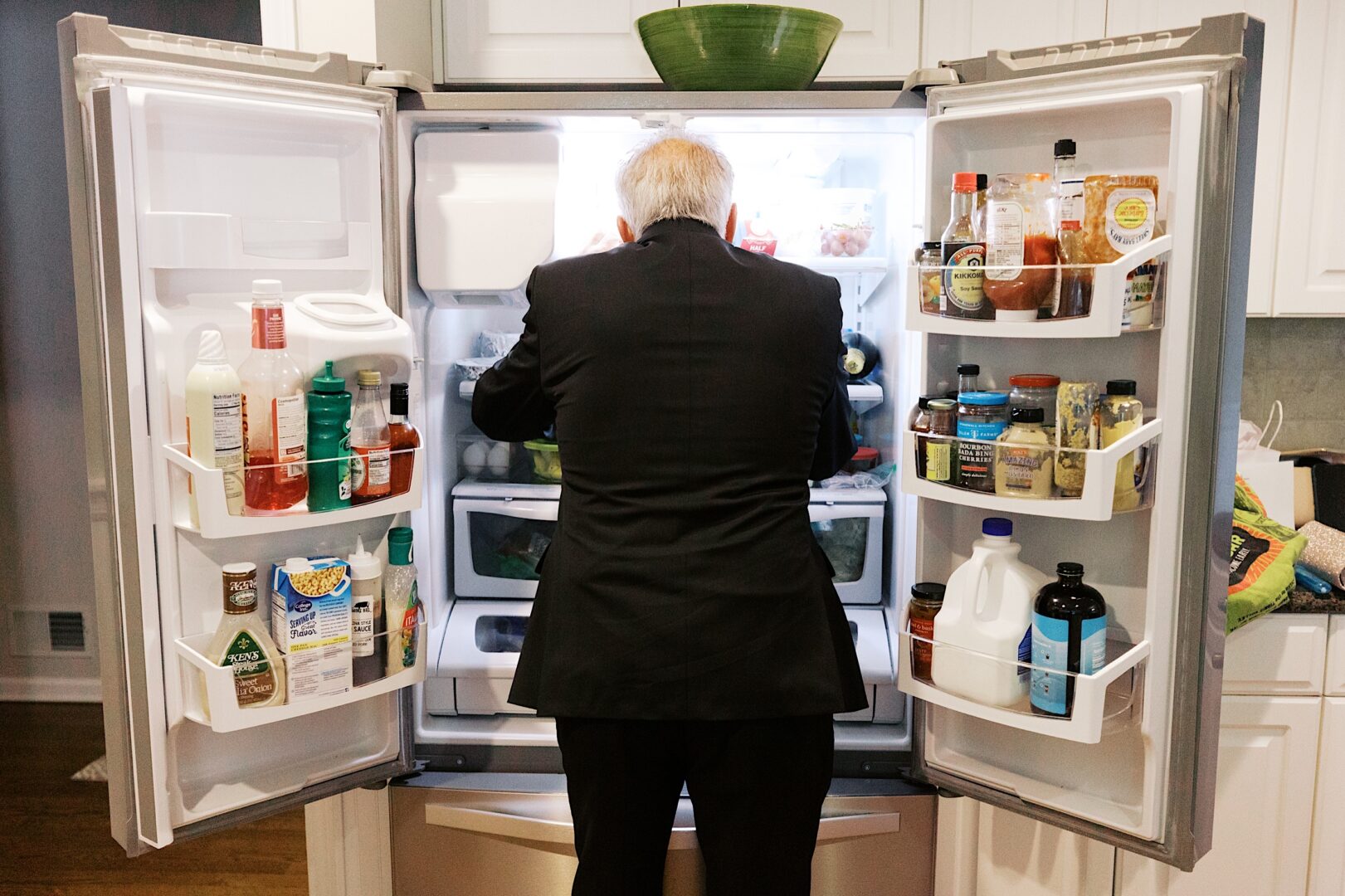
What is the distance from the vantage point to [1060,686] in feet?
4.61

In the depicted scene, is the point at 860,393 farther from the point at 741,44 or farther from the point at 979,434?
the point at 741,44

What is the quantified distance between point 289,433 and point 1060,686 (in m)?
1.05

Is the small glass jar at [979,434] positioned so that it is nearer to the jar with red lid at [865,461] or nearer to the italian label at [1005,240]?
the italian label at [1005,240]

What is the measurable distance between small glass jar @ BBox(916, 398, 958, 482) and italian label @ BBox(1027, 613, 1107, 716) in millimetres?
230

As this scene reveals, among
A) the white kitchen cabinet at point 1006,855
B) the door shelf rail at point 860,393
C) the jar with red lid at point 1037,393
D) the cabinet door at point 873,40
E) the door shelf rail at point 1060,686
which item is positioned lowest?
the white kitchen cabinet at point 1006,855

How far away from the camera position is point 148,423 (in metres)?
1.34

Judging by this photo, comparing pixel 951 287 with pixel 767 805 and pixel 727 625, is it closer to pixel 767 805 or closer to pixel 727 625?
pixel 727 625

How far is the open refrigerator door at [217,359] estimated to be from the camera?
1303 millimetres

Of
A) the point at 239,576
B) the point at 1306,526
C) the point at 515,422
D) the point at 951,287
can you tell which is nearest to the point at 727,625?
the point at 515,422

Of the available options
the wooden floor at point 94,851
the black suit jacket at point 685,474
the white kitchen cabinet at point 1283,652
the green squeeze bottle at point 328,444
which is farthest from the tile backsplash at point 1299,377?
the wooden floor at point 94,851

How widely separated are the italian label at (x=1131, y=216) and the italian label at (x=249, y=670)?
1.21 m

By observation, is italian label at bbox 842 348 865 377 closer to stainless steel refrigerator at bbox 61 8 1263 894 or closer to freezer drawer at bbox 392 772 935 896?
stainless steel refrigerator at bbox 61 8 1263 894

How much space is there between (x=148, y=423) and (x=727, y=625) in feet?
2.54

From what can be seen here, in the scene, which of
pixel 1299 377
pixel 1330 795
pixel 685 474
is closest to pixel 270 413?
pixel 685 474
